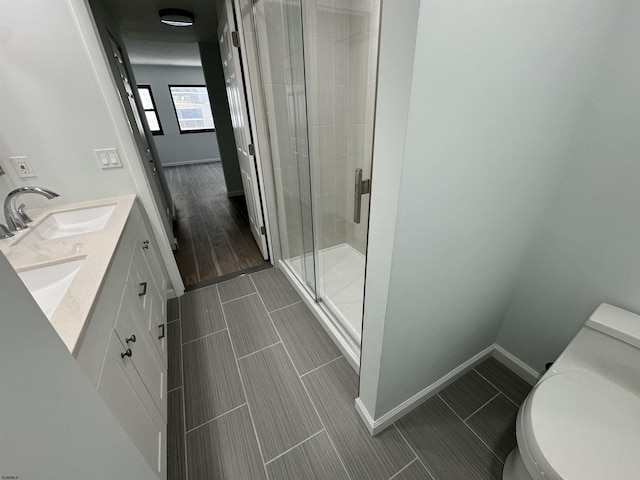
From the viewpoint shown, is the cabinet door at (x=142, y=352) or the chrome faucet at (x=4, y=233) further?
the chrome faucet at (x=4, y=233)

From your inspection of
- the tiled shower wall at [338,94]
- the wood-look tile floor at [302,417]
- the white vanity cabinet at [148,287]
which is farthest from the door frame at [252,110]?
the wood-look tile floor at [302,417]

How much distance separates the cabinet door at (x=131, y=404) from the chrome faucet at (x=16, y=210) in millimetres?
838

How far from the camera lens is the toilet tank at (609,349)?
918 millimetres

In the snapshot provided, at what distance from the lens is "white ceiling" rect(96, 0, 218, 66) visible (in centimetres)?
250

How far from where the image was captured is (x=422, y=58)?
55 cm

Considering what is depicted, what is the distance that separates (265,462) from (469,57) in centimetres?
159

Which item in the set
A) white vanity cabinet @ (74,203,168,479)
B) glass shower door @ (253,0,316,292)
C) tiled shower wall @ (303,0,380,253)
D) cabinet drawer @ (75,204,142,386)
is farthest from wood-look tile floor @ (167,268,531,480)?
tiled shower wall @ (303,0,380,253)

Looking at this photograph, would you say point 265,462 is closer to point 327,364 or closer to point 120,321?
point 327,364

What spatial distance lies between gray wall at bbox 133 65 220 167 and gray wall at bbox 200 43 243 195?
135 inches

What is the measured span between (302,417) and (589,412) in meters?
1.11

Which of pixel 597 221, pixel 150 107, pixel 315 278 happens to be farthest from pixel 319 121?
pixel 150 107

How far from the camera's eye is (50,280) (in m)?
1.00

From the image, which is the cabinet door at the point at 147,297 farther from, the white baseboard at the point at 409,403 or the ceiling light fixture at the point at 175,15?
the ceiling light fixture at the point at 175,15

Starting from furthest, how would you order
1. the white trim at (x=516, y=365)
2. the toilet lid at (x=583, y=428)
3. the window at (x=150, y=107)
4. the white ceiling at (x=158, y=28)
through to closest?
the window at (x=150, y=107) → the white ceiling at (x=158, y=28) → the white trim at (x=516, y=365) → the toilet lid at (x=583, y=428)
